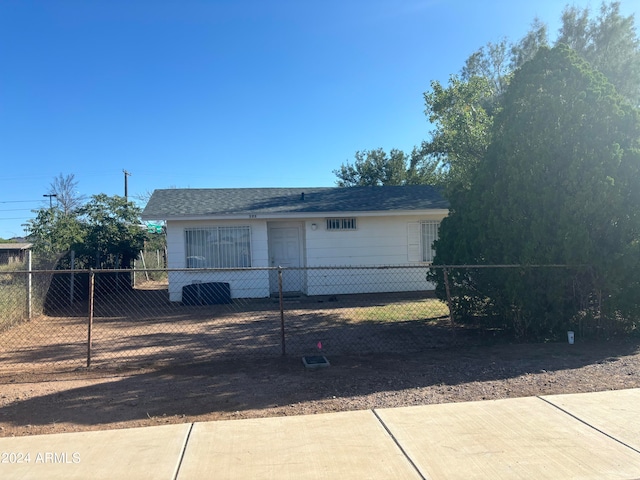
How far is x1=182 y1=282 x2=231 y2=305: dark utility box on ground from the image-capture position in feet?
43.5

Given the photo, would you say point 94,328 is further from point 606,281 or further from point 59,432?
point 606,281

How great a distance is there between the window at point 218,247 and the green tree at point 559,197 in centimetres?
770

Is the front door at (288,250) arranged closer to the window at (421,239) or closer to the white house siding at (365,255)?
the white house siding at (365,255)

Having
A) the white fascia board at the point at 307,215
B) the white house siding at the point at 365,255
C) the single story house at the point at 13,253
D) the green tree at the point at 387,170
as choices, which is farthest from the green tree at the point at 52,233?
the green tree at the point at 387,170

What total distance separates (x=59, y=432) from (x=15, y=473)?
32.7 inches

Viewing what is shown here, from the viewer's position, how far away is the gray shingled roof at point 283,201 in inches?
544

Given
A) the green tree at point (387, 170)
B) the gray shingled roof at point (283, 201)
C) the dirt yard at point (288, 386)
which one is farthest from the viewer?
the green tree at point (387, 170)

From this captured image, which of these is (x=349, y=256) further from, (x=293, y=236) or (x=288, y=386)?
(x=288, y=386)

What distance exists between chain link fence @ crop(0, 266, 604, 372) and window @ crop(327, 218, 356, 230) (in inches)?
58.0

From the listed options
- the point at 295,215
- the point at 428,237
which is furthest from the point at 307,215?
the point at 428,237

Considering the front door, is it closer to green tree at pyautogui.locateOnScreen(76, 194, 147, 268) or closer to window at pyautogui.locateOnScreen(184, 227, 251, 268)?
window at pyautogui.locateOnScreen(184, 227, 251, 268)

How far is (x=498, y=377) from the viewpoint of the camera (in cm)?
595

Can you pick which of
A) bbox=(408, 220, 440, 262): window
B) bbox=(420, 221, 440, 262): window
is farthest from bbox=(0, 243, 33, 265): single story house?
bbox=(420, 221, 440, 262): window

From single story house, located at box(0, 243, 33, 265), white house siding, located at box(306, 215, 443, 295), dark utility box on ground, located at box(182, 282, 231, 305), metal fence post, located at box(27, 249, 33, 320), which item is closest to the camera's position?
metal fence post, located at box(27, 249, 33, 320)
